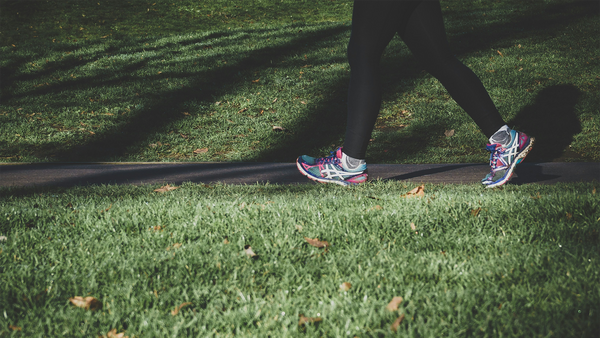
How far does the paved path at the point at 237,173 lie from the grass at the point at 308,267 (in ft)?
4.13

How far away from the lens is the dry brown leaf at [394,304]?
153 centimetres

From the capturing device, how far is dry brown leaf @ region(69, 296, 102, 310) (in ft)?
5.28

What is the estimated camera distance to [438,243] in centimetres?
207

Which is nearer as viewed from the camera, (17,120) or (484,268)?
(484,268)

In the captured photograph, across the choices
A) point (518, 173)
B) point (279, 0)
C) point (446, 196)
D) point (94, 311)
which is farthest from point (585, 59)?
point (279, 0)

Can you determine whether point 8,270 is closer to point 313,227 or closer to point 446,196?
point 313,227

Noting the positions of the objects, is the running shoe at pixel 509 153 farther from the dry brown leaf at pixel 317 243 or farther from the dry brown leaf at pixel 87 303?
the dry brown leaf at pixel 87 303

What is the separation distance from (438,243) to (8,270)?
5.99ft

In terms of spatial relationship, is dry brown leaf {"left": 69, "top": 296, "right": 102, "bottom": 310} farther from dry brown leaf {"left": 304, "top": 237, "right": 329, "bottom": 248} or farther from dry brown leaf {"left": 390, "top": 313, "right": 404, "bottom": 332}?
dry brown leaf {"left": 390, "top": 313, "right": 404, "bottom": 332}

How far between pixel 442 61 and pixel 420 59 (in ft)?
0.46

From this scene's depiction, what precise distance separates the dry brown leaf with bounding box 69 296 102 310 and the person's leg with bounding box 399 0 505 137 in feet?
7.45

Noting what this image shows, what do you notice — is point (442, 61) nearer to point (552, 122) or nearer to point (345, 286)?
point (345, 286)

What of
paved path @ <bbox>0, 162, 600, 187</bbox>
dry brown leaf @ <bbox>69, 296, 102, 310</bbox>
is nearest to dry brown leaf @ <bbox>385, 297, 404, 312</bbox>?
dry brown leaf @ <bbox>69, 296, 102, 310</bbox>

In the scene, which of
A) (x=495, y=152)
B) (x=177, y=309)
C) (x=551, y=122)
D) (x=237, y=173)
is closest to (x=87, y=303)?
(x=177, y=309)
